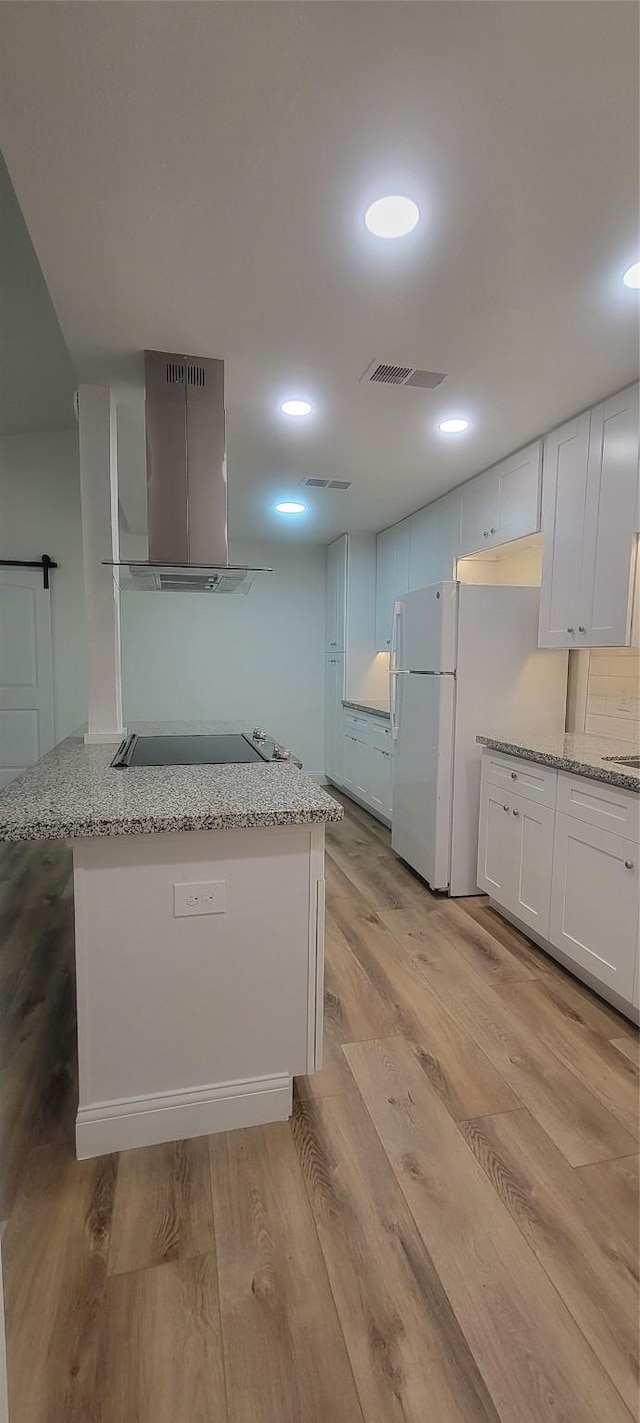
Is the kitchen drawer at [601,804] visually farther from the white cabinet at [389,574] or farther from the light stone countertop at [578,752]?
the white cabinet at [389,574]

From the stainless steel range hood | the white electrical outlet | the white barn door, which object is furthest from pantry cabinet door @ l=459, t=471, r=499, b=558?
the white barn door

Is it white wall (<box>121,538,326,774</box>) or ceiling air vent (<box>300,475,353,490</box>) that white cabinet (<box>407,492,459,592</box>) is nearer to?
ceiling air vent (<box>300,475,353,490</box>)

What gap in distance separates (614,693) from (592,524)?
87 cm

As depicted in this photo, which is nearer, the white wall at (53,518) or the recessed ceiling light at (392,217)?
the recessed ceiling light at (392,217)

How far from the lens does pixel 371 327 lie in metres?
1.98

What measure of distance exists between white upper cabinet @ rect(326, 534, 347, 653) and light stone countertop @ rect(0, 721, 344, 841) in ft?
11.1

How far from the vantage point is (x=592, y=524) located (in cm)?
255

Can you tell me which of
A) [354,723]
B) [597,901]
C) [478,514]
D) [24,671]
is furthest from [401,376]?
[24,671]

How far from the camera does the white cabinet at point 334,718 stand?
5289 mm

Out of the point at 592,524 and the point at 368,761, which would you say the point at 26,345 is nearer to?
the point at 592,524

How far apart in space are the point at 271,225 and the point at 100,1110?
231 centimetres

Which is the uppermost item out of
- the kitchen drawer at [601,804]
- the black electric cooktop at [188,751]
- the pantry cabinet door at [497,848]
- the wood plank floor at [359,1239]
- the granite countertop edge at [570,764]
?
the black electric cooktop at [188,751]

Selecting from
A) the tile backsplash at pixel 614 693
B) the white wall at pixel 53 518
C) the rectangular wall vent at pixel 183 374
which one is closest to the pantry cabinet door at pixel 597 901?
the tile backsplash at pixel 614 693

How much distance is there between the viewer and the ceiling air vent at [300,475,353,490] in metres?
3.68
